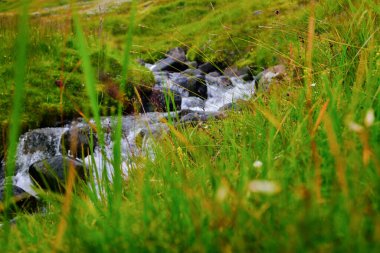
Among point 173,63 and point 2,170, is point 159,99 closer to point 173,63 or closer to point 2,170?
point 2,170

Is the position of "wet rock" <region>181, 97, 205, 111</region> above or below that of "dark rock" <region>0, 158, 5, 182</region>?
below

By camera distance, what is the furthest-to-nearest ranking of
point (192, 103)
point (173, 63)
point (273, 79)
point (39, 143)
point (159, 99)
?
point (173, 63)
point (192, 103)
point (39, 143)
point (159, 99)
point (273, 79)

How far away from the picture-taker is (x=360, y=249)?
948mm

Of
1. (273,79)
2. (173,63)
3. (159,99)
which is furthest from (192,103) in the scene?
(173,63)

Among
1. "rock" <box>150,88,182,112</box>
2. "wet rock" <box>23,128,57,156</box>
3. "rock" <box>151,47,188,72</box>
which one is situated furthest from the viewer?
"rock" <box>151,47,188,72</box>

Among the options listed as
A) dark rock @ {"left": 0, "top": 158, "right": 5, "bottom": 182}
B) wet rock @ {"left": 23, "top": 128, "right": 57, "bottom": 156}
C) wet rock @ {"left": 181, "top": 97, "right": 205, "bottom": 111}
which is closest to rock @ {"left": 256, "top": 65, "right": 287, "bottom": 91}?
wet rock @ {"left": 181, "top": 97, "right": 205, "bottom": 111}

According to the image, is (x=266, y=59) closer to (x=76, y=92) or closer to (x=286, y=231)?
(x=76, y=92)

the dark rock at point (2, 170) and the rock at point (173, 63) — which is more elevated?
the dark rock at point (2, 170)

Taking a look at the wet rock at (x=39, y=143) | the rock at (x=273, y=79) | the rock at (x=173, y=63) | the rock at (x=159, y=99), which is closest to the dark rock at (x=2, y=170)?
the wet rock at (x=39, y=143)

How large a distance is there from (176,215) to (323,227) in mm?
414

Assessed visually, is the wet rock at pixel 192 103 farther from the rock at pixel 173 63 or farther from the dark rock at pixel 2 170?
the rock at pixel 173 63

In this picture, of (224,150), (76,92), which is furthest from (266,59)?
(224,150)

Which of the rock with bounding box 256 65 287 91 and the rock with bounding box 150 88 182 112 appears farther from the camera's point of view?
the rock with bounding box 256 65 287 91

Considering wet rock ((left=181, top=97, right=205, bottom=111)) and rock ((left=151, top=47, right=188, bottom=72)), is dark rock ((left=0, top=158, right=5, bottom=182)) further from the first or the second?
rock ((left=151, top=47, right=188, bottom=72))
